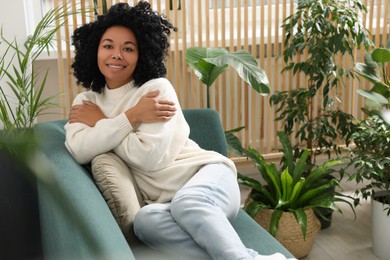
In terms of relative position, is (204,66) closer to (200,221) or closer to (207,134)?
(207,134)

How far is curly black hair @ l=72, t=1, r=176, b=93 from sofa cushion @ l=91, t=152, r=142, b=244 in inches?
12.7

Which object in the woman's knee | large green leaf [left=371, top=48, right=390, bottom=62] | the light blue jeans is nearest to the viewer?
the light blue jeans

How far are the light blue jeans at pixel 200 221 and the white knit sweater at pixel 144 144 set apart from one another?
0.36 ft

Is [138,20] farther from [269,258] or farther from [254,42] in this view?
[254,42]

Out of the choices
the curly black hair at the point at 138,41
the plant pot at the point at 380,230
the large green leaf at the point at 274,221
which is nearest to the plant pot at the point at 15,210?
the curly black hair at the point at 138,41

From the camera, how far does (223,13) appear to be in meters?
2.98

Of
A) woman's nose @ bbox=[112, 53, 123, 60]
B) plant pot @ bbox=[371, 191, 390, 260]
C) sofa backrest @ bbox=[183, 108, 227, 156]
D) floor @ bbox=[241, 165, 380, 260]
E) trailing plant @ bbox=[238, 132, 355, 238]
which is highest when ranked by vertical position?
woman's nose @ bbox=[112, 53, 123, 60]

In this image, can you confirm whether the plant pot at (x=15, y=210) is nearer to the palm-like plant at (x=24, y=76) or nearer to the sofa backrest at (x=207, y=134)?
the palm-like plant at (x=24, y=76)

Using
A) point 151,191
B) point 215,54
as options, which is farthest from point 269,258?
point 215,54

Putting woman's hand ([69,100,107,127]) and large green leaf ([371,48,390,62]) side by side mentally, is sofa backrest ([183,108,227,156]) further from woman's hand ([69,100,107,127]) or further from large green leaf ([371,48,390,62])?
large green leaf ([371,48,390,62])

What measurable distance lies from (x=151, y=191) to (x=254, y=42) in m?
1.49

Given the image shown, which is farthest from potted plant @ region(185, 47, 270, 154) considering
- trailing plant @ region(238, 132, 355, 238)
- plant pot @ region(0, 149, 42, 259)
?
plant pot @ region(0, 149, 42, 259)

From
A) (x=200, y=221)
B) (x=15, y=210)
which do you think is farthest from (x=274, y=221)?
(x=15, y=210)

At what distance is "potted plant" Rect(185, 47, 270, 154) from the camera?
2.45 meters
